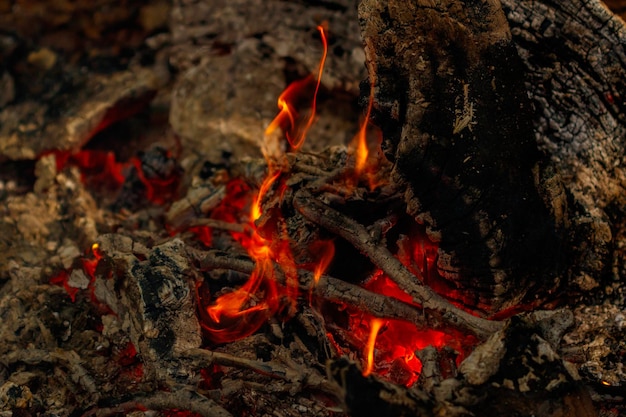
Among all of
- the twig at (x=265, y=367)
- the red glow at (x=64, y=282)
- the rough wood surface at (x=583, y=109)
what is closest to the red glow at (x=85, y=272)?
the red glow at (x=64, y=282)

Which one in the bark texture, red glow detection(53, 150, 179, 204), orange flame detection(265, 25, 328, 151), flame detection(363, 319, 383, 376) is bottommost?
red glow detection(53, 150, 179, 204)

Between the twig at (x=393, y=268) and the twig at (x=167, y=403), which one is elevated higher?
the twig at (x=393, y=268)

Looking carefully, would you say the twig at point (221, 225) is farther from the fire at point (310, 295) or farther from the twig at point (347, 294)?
the twig at point (347, 294)

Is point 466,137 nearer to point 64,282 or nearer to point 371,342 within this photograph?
point 371,342

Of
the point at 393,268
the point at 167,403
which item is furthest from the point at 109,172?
the point at 393,268

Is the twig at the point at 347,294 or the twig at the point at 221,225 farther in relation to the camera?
the twig at the point at 221,225

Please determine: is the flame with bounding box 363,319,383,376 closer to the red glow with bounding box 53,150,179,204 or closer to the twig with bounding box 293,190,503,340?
the twig with bounding box 293,190,503,340

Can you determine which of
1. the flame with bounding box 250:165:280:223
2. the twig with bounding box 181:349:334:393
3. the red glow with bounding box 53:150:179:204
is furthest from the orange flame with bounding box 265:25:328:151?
the twig with bounding box 181:349:334:393
